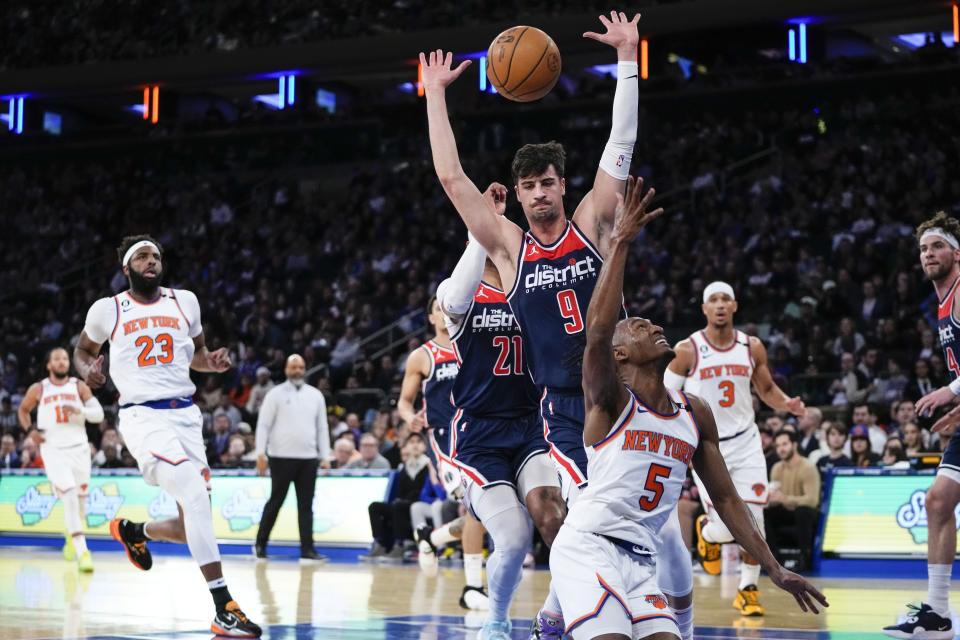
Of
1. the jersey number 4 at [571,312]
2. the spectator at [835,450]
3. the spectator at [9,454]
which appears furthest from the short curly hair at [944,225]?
the spectator at [9,454]

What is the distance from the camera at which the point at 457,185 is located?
626 cm

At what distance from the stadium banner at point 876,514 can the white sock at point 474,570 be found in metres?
5.06

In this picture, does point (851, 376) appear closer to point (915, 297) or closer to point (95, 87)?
point (915, 297)

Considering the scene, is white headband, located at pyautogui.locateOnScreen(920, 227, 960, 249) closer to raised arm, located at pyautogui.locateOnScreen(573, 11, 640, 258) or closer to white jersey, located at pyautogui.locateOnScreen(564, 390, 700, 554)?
raised arm, located at pyautogui.locateOnScreen(573, 11, 640, 258)

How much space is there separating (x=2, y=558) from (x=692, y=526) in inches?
335

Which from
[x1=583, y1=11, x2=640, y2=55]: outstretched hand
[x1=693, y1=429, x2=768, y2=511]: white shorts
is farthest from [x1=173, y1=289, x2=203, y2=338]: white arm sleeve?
[x1=693, y1=429, x2=768, y2=511]: white shorts

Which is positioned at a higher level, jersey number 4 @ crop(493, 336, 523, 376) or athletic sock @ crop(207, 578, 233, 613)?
jersey number 4 @ crop(493, 336, 523, 376)

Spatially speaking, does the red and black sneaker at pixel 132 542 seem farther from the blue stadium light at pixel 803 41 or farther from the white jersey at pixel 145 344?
the blue stadium light at pixel 803 41

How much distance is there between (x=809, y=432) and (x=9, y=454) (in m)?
13.3

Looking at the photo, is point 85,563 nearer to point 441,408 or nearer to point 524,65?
point 441,408

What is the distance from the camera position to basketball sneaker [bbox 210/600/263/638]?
764cm

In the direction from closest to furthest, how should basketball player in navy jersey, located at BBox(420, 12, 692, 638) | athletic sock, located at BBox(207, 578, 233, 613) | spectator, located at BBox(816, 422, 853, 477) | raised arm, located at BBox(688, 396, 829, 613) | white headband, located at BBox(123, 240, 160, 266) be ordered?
raised arm, located at BBox(688, 396, 829, 613) < basketball player in navy jersey, located at BBox(420, 12, 692, 638) < athletic sock, located at BBox(207, 578, 233, 613) < white headband, located at BBox(123, 240, 160, 266) < spectator, located at BBox(816, 422, 853, 477)

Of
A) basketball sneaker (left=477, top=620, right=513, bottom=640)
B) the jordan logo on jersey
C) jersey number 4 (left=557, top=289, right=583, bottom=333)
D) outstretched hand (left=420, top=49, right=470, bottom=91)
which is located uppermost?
outstretched hand (left=420, top=49, right=470, bottom=91)

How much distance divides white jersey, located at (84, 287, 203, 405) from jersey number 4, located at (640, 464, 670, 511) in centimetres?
446
